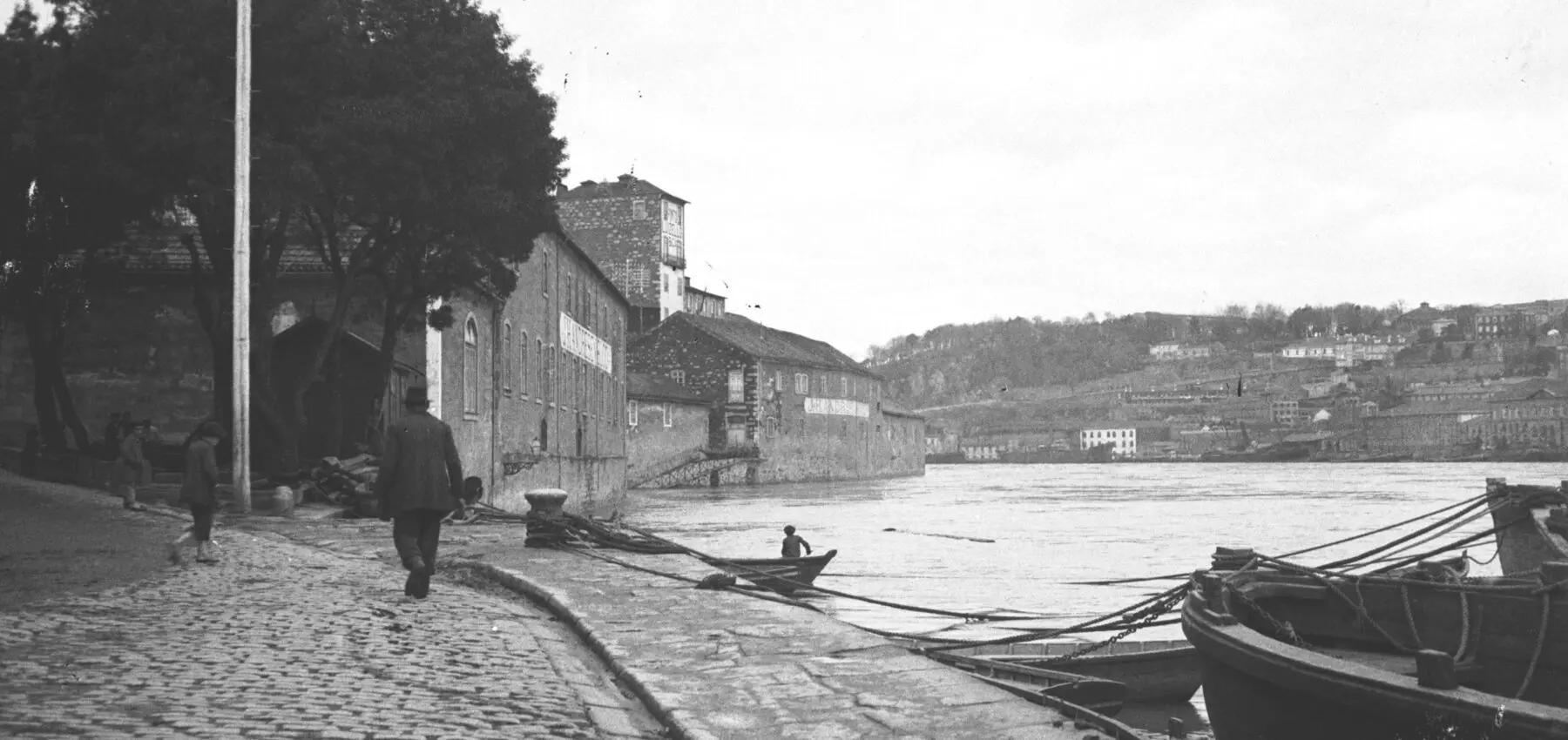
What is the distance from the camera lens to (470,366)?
29953 mm

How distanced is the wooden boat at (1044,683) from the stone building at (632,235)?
7261cm

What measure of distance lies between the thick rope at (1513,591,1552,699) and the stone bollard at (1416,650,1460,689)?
2.21 meters

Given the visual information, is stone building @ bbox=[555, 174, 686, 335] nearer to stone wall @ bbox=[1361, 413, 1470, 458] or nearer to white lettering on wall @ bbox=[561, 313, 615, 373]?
white lettering on wall @ bbox=[561, 313, 615, 373]

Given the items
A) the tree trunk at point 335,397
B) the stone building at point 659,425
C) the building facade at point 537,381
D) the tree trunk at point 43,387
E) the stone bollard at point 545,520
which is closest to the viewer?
the stone bollard at point 545,520

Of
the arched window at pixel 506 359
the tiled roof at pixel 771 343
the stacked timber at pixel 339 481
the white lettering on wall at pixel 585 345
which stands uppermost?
the tiled roof at pixel 771 343

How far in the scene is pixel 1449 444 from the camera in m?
138

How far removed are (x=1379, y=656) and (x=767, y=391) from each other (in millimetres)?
67314

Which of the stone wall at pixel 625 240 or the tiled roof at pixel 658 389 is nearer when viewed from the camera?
the tiled roof at pixel 658 389

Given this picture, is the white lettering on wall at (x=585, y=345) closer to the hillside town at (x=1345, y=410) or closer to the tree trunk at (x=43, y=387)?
the tree trunk at (x=43, y=387)

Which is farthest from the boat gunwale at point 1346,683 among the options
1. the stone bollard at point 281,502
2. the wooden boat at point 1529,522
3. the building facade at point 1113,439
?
the building facade at point 1113,439

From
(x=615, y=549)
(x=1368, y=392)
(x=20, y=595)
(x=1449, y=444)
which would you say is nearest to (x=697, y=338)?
(x=615, y=549)

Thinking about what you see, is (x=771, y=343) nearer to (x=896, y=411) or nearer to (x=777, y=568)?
(x=896, y=411)

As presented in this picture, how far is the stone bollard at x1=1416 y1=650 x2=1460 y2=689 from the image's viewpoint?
529 centimetres

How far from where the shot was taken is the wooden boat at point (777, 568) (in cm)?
1265
